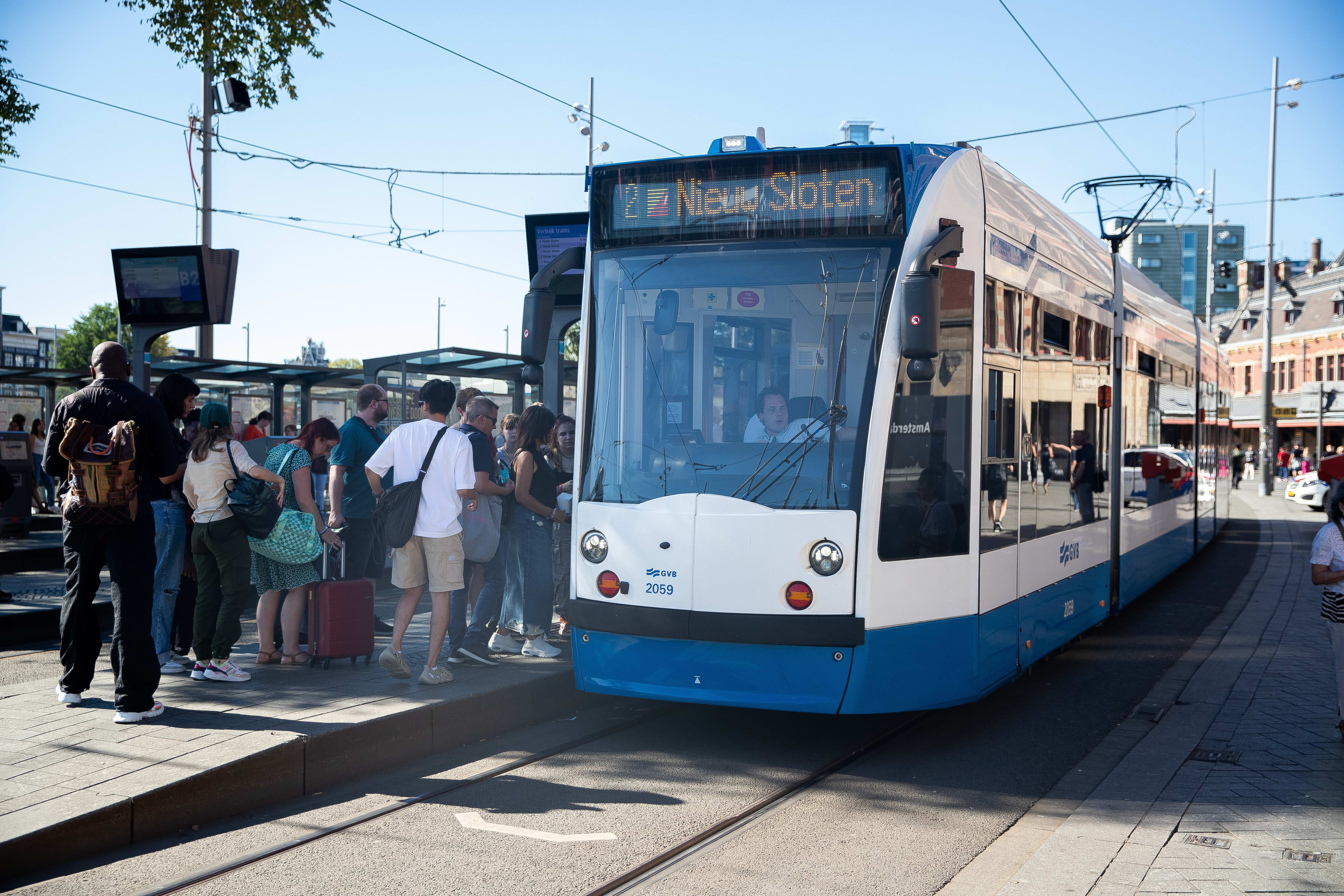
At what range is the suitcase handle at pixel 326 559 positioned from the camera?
8.02 m

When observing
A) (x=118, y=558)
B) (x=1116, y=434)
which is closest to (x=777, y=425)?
(x=118, y=558)

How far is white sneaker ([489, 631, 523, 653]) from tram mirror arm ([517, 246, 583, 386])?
7.95 ft

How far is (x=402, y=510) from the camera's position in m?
6.75

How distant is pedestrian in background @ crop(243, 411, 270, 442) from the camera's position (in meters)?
15.8

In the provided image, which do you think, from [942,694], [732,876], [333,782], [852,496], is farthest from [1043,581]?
[333,782]

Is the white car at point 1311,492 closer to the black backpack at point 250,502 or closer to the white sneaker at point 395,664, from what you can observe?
the white sneaker at point 395,664

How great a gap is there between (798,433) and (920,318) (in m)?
0.84

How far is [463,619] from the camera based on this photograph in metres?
7.74

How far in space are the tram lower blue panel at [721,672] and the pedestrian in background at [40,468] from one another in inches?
646

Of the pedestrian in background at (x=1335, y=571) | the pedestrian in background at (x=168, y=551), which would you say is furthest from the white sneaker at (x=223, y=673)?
the pedestrian in background at (x=1335, y=571)

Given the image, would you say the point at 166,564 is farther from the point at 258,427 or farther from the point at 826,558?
the point at 258,427

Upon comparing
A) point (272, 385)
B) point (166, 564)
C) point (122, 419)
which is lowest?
point (166, 564)

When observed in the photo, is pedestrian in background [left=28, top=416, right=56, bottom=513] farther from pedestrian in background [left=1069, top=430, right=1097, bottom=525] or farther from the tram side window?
the tram side window

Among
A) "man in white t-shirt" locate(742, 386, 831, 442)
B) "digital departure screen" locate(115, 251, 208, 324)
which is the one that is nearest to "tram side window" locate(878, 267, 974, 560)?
"man in white t-shirt" locate(742, 386, 831, 442)
